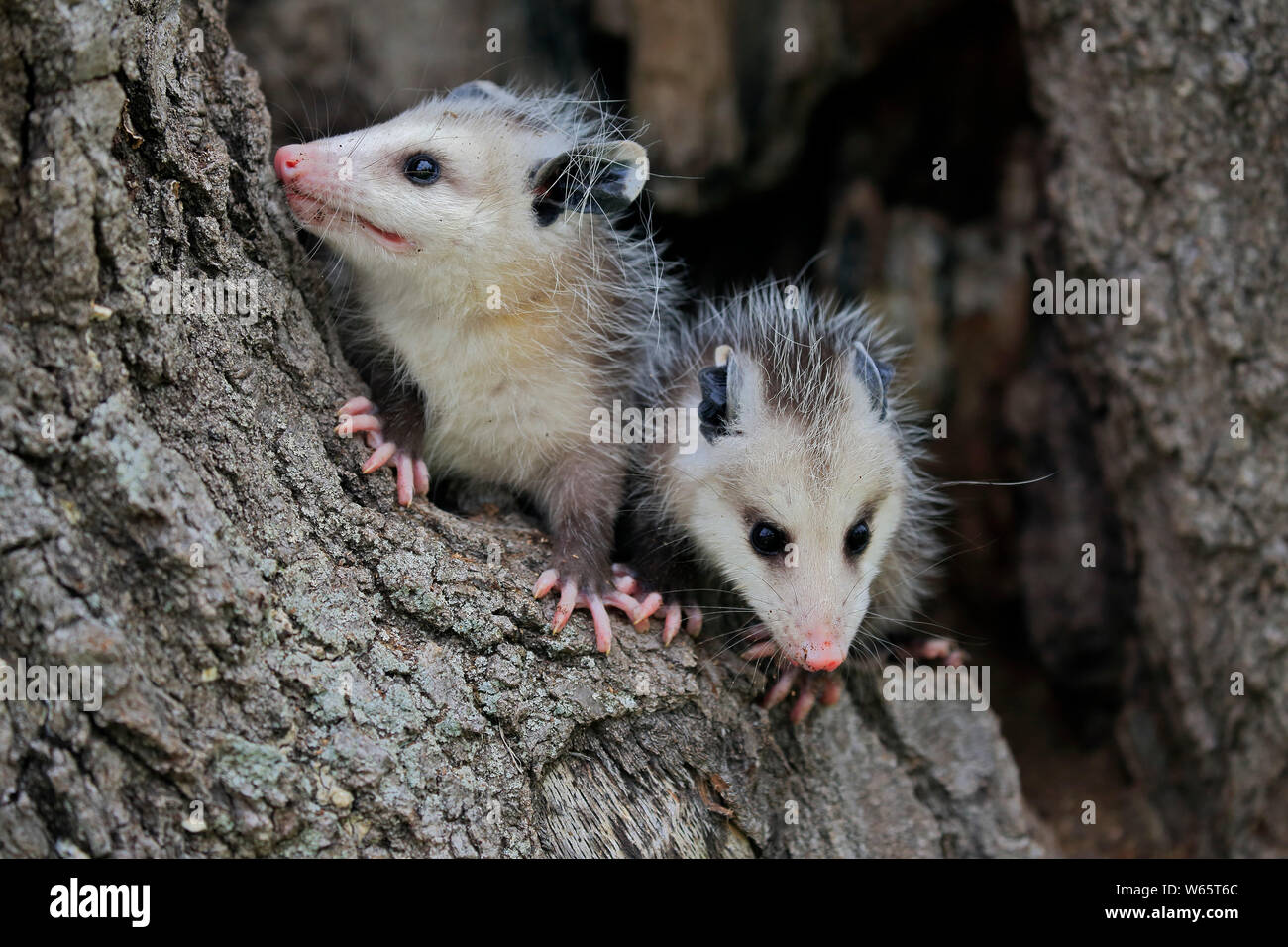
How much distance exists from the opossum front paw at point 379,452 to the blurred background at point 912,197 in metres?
1.68

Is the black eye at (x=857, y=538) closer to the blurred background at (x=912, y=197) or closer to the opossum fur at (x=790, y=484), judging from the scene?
the opossum fur at (x=790, y=484)

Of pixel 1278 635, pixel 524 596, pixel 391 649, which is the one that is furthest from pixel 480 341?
pixel 1278 635

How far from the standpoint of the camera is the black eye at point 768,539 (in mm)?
2488

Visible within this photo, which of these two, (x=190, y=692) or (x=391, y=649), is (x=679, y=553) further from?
(x=190, y=692)

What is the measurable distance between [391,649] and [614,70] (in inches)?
98.7

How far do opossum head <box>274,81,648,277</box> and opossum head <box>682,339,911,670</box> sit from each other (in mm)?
511

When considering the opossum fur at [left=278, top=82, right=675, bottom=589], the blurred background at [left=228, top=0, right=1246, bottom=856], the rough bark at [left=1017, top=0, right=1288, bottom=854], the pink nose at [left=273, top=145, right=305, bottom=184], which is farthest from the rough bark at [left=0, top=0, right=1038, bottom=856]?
the blurred background at [left=228, top=0, right=1246, bottom=856]

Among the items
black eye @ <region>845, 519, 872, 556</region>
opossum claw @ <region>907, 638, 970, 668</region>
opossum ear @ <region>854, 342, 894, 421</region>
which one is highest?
opossum ear @ <region>854, 342, 894, 421</region>

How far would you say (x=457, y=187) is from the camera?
2.59 meters

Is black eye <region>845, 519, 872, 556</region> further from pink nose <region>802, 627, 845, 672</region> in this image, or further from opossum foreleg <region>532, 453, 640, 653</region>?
opossum foreleg <region>532, 453, 640, 653</region>

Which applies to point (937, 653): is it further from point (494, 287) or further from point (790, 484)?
point (494, 287)

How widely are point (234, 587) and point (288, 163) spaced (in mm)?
972

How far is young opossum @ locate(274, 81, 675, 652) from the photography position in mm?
2482
